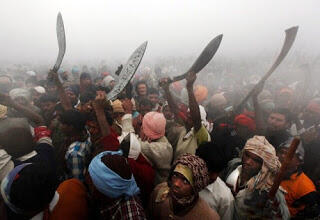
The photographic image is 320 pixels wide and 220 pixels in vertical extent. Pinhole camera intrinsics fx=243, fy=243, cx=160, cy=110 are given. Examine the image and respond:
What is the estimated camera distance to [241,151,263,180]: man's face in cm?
231

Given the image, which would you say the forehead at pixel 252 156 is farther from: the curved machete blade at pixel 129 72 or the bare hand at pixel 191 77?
the curved machete blade at pixel 129 72

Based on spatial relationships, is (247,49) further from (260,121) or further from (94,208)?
(94,208)

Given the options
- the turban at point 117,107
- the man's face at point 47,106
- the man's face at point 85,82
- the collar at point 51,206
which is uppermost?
the collar at point 51,206

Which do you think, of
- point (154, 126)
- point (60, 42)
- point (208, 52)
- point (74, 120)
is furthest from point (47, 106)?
point (208, 52)

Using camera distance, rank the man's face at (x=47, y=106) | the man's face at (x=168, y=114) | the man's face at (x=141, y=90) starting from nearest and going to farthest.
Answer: the man's face at (x=168, y=114), the man's face at (x=47, y=106), the man's face at (x=141, y=90)

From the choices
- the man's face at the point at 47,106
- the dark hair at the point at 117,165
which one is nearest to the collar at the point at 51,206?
the dark hair at the point at 117,165

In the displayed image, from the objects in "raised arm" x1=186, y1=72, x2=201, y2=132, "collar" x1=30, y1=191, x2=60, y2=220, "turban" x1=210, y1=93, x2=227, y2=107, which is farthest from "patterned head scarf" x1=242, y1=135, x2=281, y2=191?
"turban" x1=210, y1=93, x2=227, y2=107

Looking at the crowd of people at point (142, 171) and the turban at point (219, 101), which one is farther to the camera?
the turban at point (219, 101)

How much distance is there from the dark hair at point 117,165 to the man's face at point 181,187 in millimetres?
382

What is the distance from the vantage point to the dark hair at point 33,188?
57.4 inches

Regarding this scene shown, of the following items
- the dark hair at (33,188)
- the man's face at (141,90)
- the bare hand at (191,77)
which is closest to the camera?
the dark hair at (33,188)

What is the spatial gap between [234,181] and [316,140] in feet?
7.63

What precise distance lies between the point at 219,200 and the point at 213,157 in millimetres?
427

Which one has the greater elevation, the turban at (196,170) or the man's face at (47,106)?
the turban at (196,170)
